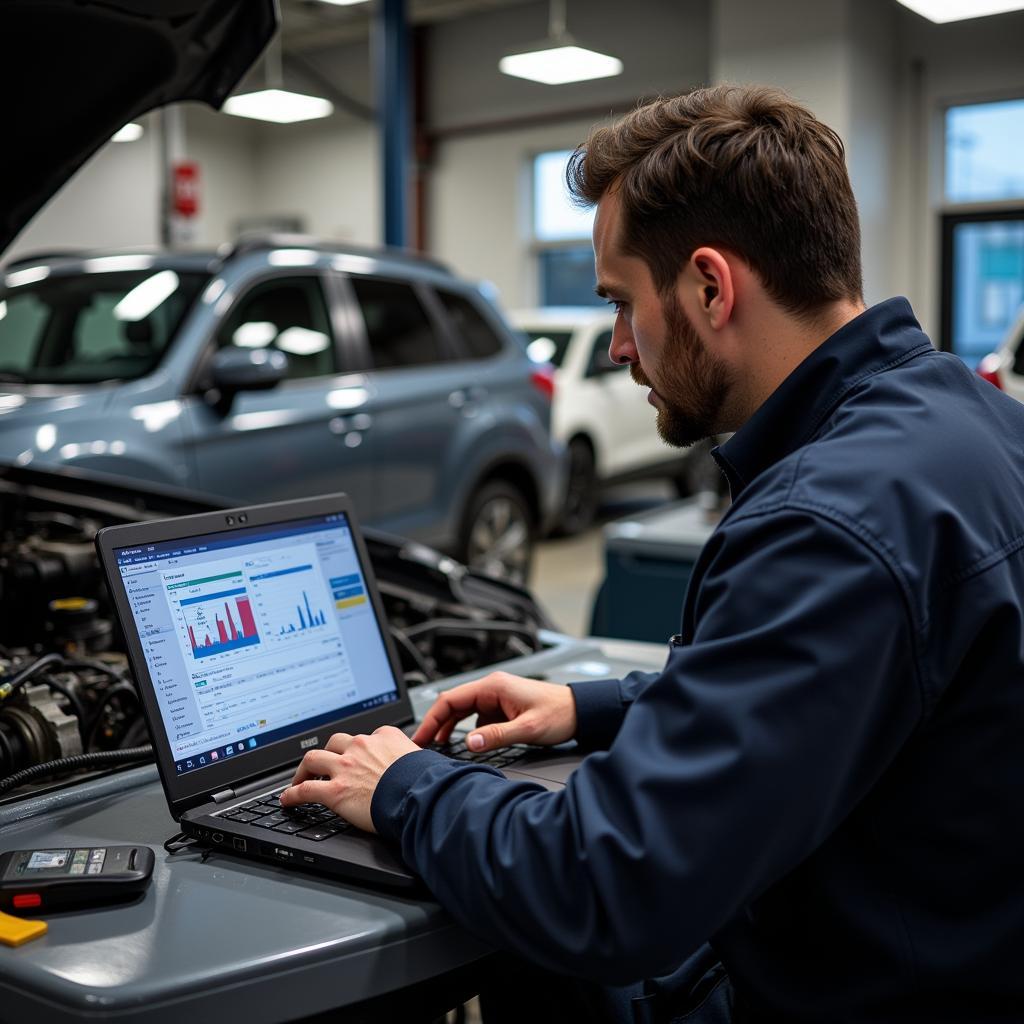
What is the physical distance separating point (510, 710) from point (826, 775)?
0.57 metres

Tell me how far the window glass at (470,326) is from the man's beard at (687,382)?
4.24 m

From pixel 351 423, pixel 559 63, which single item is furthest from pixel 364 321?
pixel 559 63

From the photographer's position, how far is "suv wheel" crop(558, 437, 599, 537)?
790 centimetres

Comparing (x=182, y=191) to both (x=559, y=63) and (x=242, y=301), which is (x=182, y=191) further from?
(x=242, y=301)

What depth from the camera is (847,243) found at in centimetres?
118

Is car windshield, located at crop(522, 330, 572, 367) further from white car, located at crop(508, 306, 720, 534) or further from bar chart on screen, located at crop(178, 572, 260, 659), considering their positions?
bar chart on screen, located at crop(178, 572, 260, 659)

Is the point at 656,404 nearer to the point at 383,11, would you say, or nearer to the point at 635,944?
the point at 635,944

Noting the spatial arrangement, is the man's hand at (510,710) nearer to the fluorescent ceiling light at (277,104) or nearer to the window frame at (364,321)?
the window frame at (364,321)

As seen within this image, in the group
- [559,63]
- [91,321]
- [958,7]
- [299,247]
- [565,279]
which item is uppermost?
[559,63]

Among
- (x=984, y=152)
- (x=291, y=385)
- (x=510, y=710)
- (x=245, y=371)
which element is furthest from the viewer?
(x=984, y=152)

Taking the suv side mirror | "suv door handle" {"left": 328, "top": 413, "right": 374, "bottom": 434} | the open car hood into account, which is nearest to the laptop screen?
the open car hood

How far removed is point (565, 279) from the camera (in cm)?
1249

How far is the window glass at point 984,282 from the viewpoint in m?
10.1

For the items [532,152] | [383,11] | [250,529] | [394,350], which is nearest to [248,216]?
[532,152]
